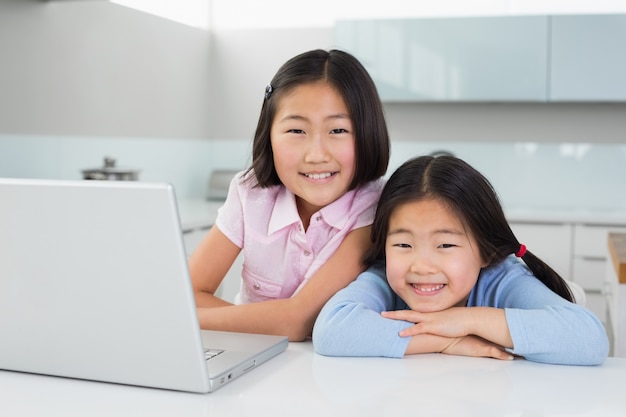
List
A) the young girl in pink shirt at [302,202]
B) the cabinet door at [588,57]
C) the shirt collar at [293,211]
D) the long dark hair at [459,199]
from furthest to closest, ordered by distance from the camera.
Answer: the cabinet door at [588,57]
the shirt collar at [293,211]
the young girl in pink shirt at [302,202]
the long dark hair at [459,199]

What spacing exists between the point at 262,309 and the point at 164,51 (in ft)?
9.69

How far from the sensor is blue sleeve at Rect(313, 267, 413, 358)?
118cm

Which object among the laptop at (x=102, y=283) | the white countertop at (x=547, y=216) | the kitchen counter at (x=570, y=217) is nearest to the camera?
the laptop at (x=102, y=283)

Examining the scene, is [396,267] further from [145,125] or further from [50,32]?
[145,125]

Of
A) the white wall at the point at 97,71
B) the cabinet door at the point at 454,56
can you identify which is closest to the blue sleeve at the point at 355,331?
the white wall at the point at 97,71

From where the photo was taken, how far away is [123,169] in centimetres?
329

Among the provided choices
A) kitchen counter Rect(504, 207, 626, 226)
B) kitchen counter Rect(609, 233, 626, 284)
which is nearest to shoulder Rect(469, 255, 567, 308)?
kitchen counter Rect(609, 233, 626, 284)

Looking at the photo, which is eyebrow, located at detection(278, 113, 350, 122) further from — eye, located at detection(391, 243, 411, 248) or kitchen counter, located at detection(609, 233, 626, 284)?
kitchen counter, located at detection(609, 233, 626, 284)

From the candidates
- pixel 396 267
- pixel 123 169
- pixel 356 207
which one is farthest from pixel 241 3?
pixel 396 267

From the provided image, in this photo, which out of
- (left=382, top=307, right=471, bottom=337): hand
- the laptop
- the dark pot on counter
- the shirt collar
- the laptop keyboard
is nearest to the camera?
the laptop

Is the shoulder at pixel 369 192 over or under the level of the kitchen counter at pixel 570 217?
over

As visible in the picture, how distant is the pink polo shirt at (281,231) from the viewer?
154cm

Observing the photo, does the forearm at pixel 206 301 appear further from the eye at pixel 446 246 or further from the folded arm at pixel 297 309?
the eye at pixel 446 246

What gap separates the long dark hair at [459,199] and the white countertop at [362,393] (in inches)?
9.2
